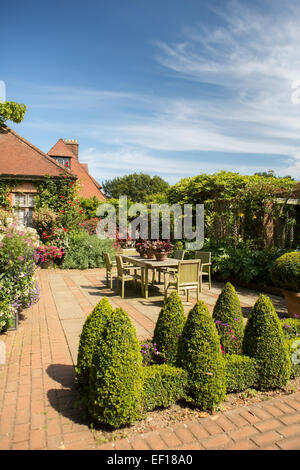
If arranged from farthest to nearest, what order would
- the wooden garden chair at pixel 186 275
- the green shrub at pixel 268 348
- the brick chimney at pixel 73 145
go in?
the brick chimney at pixel 73 145 < the wooden garden chair at pixel 186 275 < the green shrub at pixel 268 348

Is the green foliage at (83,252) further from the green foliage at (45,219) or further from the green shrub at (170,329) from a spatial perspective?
the green shrub at (170,329)

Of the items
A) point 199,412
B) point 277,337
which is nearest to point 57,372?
point 199,412

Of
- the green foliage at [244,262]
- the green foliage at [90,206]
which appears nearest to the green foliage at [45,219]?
the green foliage at [90,206]

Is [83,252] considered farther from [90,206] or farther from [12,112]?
[12,112]

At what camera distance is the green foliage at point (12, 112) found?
12.0m

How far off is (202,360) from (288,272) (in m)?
2.85

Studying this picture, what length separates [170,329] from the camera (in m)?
3.00

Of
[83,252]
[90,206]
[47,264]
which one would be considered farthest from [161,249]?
[90,206]

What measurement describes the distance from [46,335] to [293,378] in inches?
126

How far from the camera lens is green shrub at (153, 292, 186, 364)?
2979 millimetres

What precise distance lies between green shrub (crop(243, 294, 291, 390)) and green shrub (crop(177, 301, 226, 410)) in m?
0.49

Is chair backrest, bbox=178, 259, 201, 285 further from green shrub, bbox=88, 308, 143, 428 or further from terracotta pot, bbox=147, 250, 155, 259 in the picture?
green shrub, bbox=88, 308, 143, 428

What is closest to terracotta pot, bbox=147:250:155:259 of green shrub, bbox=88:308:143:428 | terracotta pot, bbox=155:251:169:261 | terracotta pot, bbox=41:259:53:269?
terracotta pot, bbox=155:251:169:261

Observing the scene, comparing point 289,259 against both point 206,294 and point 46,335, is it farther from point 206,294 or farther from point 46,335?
point 46,335
